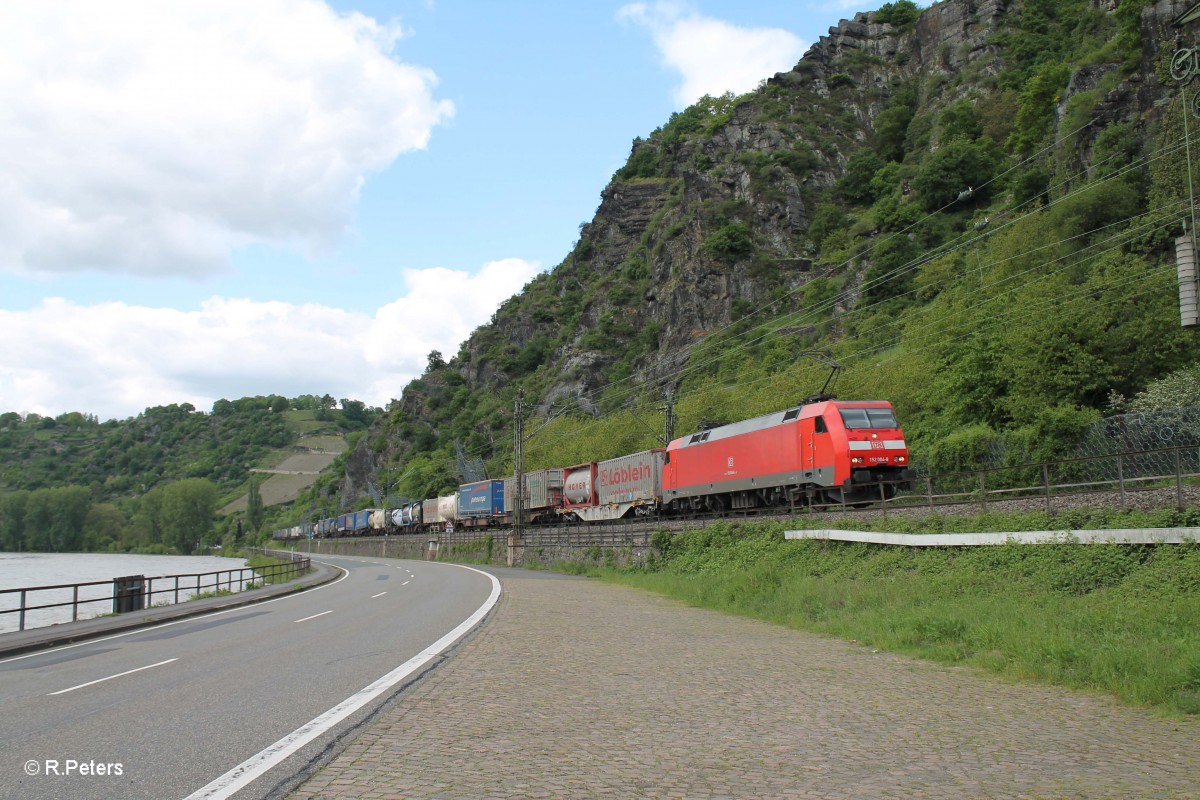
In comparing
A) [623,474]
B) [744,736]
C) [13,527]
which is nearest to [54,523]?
[13,527]

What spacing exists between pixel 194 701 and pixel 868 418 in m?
23.3

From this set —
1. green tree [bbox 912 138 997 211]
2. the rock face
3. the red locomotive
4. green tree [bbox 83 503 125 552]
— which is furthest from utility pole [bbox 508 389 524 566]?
green tree [bbox 83 503 125 552]

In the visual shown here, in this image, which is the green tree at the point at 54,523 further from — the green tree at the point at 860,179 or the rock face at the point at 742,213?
the green tree at the point at 860,179

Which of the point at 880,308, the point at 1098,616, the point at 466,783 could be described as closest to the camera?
the point at 466,783

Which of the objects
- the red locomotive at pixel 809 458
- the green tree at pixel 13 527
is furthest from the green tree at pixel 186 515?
the red locomotive at pixel 809 458

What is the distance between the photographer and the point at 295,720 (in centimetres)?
783

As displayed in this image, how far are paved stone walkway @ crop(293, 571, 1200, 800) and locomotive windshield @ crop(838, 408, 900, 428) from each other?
16.6m

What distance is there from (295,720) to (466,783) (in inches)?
111

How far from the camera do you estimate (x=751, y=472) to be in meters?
33.2

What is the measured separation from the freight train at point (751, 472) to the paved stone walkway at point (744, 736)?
48.2 ft

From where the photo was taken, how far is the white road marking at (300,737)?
220 inches

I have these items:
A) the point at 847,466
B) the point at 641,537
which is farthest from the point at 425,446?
the point at 847,466

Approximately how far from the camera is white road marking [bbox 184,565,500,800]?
5590 mm

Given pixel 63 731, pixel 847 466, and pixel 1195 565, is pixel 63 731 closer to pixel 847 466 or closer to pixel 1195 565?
pixel 1195 565
